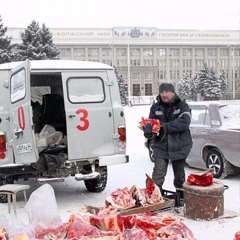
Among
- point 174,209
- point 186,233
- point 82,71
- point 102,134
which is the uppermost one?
point 82,71

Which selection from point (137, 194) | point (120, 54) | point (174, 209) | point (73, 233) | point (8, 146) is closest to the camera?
point (73, 233)

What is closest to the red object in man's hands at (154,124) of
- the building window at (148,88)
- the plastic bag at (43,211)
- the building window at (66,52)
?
the plastic bag at (43,211)

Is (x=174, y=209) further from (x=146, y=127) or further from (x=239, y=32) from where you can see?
(x=239, y=32)

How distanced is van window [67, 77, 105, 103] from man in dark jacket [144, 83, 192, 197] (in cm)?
121

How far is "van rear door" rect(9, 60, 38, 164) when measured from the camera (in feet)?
22.1

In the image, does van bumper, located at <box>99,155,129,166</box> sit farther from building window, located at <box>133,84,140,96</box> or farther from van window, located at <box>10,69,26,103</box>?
building window, located at <box>133,84,140,96</box>

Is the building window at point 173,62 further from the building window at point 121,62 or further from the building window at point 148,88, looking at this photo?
the building window at point 121,62

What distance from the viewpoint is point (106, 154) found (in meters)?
7.54

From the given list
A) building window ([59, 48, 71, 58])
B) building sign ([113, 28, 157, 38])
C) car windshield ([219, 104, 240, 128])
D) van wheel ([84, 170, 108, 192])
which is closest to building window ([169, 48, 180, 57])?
building sign ([113, 28, 157, 38])

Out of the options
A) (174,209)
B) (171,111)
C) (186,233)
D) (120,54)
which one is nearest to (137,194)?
(174,209)

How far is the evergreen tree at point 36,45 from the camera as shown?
46188 mm

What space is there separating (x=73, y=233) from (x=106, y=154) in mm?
3736

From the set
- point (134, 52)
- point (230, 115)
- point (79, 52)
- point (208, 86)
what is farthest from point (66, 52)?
point (230, 115)

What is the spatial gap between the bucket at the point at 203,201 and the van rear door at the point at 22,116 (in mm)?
2357
